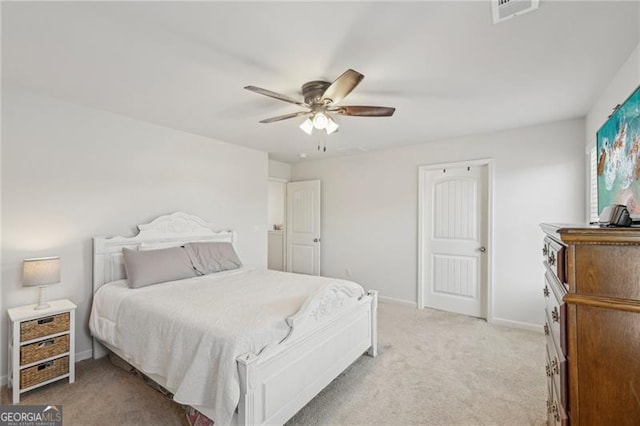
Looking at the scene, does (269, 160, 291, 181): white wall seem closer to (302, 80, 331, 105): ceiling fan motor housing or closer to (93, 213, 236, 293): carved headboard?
(93, 213, 236, 293): carved headboard

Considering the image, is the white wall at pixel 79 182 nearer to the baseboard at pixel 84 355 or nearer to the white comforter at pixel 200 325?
the baseboard at pixel 84 355

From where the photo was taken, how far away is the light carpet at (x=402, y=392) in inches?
78.6

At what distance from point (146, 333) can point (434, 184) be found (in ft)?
12.5

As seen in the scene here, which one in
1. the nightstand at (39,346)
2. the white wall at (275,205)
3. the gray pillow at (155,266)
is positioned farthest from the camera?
the white wall at (275,205)

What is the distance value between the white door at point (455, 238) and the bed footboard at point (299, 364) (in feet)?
6.53

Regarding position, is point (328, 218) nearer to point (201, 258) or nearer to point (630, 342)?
point (201, 258)

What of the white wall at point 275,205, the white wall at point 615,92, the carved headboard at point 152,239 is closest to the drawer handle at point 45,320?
the carved headboard at point 152,239

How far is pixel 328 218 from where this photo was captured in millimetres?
5270

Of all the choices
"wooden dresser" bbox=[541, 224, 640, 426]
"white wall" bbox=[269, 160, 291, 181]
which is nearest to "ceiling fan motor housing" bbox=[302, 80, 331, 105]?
"wooden dresser" bbox=[541, 224, 640, 426]

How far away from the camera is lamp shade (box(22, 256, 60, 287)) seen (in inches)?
88.7

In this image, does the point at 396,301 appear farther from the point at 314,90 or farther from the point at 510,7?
the point at 510,7

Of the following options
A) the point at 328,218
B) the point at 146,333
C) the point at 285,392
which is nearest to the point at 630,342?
the point at 285,392

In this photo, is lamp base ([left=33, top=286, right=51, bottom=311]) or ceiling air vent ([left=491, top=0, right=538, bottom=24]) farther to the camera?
lamp base ([left=33, top=286, right=51, bottom=311])

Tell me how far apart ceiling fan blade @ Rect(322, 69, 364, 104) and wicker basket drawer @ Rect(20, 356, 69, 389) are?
2.93m
